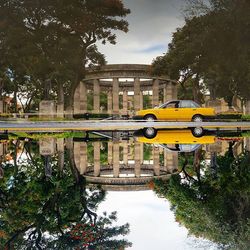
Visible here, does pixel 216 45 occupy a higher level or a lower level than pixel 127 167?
higher

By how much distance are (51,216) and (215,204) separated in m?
3.38

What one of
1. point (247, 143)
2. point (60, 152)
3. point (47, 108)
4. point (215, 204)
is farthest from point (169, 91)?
point (215, 204)

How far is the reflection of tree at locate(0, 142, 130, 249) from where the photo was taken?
274 inches

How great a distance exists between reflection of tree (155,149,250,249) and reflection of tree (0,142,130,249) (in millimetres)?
1592

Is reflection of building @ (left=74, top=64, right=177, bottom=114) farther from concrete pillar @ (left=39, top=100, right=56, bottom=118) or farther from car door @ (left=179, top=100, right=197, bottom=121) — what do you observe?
car door @ (left=179, top=100, right=197, bottom=121)

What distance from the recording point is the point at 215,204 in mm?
8625

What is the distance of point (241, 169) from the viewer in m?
12.0

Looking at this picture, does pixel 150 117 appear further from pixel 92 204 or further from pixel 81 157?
pixel 92 204

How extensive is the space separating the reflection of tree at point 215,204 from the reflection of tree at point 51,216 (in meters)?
1.59

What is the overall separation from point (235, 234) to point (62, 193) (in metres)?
3.98

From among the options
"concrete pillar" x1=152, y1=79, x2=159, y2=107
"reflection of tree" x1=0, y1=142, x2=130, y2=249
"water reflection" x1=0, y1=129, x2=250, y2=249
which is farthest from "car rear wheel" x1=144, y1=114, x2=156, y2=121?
"concrete pillar" x1=152, y1=79, x2=159, y2=107

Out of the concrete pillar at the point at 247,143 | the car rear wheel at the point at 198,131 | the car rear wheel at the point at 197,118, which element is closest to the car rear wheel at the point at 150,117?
the car rear wheel at the point at 197,118

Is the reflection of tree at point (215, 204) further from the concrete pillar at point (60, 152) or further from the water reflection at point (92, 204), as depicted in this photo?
the concrete pillar at point (60, 152)

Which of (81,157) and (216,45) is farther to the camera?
(216,45)
